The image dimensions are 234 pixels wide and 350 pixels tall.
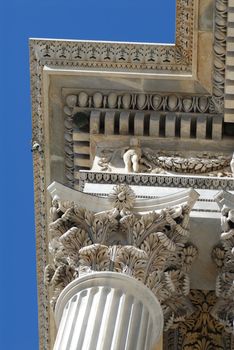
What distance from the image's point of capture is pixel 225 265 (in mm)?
25469

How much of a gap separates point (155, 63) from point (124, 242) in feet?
19.9

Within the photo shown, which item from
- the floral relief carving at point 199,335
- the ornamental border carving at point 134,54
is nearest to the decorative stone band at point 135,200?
the floral relief carving at point 199,335

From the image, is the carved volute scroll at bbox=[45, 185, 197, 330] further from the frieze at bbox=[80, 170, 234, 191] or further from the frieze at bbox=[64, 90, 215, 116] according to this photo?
the frieze at bbox=[64, 90, 215, 116]

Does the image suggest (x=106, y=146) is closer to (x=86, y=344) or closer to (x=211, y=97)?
(x=211, y=97)

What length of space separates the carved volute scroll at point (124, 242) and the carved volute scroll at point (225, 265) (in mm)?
586

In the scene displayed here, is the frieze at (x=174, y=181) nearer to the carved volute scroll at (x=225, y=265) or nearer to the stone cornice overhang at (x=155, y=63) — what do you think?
the carved volute scroll at (x=225, y=265)

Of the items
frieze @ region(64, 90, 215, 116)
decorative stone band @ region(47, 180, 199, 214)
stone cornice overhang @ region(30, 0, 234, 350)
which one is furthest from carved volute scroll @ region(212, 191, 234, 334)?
frieze @ region(64, 90, 215, 116)

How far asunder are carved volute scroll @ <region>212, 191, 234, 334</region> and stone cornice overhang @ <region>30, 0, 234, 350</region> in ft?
14.2

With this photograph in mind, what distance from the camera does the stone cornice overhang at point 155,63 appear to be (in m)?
29.3

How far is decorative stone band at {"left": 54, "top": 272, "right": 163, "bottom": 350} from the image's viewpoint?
74.2 ft

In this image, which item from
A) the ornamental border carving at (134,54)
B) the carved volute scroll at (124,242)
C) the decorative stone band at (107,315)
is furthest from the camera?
the ornamental border carving at (134,54)

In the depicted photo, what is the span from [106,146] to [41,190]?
6.74ft

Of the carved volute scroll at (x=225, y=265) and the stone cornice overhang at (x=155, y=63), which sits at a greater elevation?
the stone cornice overhang at (x=155, y=63)

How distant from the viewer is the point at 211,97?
2941 centimetres
